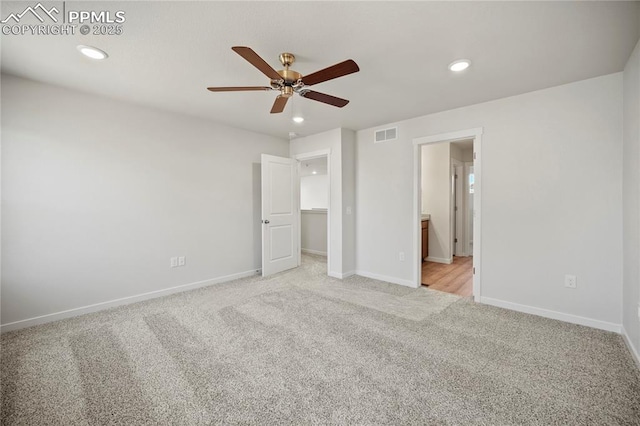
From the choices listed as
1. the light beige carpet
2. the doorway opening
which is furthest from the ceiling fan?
the doorway opening

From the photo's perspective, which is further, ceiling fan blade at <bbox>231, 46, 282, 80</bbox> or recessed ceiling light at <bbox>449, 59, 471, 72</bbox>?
recessed ceiling light at <bbox>449, 59, 471, 72</bbox>

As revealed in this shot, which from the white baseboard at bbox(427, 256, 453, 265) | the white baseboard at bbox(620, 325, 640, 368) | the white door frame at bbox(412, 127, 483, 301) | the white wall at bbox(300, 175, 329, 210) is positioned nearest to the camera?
the white baseboard at bbox(620, 325, 640, 368)

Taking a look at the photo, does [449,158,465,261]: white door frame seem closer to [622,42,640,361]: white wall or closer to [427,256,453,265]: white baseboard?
[427,256,453,265]: white baseboard

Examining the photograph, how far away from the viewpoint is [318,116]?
12.0 feet

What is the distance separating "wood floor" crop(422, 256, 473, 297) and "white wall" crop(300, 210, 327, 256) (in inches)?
89.0

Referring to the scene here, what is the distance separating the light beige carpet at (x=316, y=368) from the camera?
5.10ft

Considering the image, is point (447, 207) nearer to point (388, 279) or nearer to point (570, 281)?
point (388, 279)

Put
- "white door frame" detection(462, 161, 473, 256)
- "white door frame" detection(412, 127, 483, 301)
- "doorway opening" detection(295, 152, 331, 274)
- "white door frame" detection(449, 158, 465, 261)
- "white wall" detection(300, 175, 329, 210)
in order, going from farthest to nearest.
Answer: "white wall" detection(300, 175, 329, 210)
"white door frame" detection(462, 161, 473, 256)
"white door frame" detection(449, 158, 465, 261)
"doorway opening" detection(295, 152, 331, 274)
"white door frame" detection(412, 127, 483, 301)

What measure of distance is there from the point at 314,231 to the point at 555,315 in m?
4.53

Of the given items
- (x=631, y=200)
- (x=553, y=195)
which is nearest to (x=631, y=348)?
(x=631, y=200)

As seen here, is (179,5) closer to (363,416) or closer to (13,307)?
(363,416)

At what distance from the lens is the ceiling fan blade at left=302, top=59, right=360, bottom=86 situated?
1.68 m

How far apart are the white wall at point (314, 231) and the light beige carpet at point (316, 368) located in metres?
3.20

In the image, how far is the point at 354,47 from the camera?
201cm
